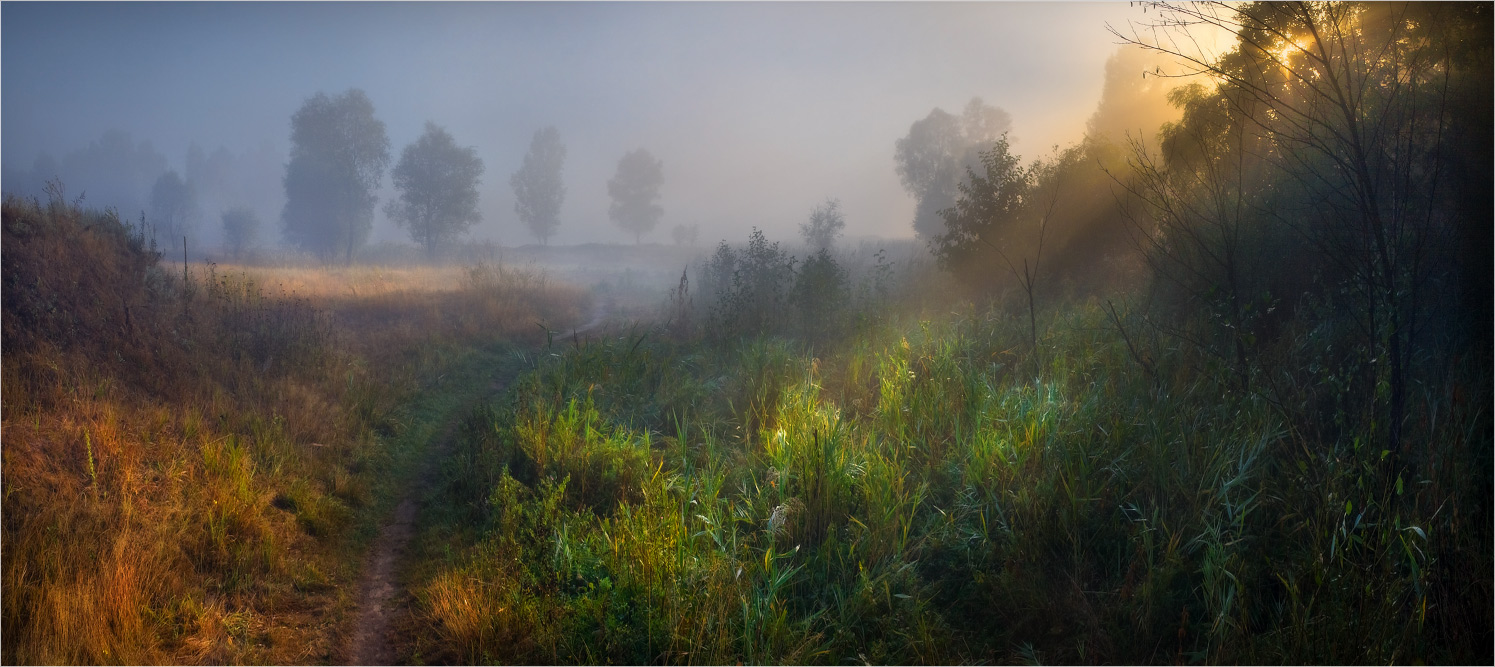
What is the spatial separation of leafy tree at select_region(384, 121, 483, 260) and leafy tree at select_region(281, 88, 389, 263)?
5.32 feet

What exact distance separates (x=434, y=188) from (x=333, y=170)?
5.80m

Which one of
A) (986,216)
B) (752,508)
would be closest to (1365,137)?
(752,508)

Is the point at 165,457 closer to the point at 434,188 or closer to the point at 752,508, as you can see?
the point at 752,508

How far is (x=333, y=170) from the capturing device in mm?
40594

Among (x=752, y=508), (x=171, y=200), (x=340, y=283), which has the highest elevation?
(x=171, y=200)

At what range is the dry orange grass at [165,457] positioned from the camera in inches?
140

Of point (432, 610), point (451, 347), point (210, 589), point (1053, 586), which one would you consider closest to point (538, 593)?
point (432, 610)

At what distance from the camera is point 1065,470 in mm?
4535

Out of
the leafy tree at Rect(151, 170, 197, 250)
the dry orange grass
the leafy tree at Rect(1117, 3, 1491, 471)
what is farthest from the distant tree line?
the leafy tree at Rect(151, 170, 197, 250)

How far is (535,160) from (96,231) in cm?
4632

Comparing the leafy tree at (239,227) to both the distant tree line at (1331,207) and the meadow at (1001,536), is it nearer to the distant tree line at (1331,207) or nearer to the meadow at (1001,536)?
the meadow at (1001,536)

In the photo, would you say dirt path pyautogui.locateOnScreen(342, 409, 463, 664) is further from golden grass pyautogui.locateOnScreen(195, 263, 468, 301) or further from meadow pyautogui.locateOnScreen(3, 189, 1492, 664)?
golden grass pyautogui.locateOnScreen(195, 263, 468, 301)

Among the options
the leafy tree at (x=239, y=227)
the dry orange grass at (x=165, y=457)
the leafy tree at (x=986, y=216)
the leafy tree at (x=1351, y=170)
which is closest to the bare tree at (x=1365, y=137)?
the leafy tree at (x=1351, y=170)

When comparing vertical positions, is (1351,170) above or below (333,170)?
below
